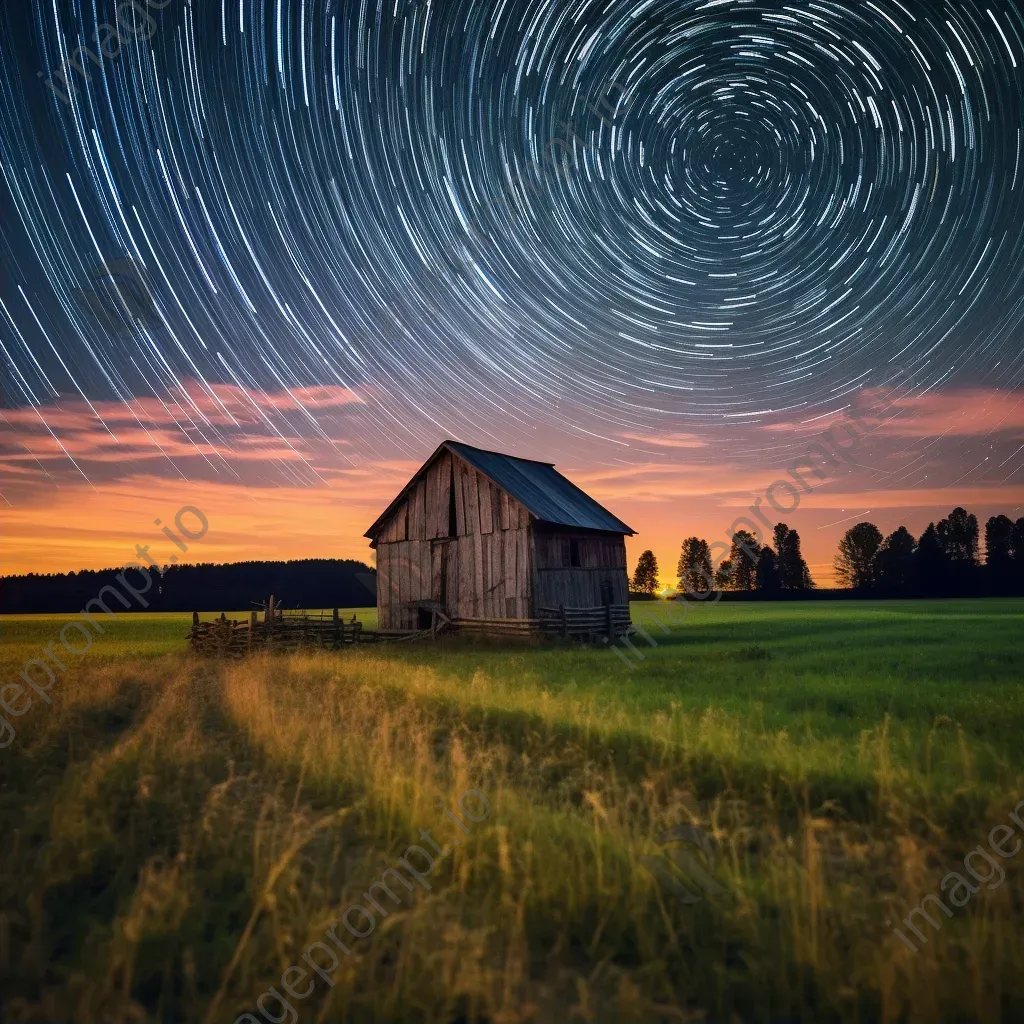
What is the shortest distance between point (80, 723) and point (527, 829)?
895cm

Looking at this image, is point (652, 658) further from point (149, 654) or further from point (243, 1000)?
point (149, 654)

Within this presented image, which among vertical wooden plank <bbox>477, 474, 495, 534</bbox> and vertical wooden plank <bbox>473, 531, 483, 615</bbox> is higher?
vertical wooden plank <bbox>477, 474, 495, 534</bbox>

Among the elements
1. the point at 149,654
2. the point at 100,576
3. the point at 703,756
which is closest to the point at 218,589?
the point at 100,576

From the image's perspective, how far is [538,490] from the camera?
3225cm

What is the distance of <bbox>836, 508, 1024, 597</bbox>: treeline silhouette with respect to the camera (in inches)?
3612

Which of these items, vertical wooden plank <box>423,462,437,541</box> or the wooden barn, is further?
vertical wooden plank <box>423,462,437,541</box>

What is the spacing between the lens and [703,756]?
8.75 m

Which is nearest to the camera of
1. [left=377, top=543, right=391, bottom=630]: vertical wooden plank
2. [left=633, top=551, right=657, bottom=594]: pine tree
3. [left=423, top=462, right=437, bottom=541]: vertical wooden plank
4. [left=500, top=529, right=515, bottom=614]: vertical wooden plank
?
[left=500, top=529, right=515, bottom=614]: vertical wooden plank

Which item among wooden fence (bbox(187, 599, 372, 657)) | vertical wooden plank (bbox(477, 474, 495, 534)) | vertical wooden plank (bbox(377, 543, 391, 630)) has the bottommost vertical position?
wooden fence (bbox(187, 599, 372, 657))

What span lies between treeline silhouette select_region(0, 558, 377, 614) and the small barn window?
197 feet

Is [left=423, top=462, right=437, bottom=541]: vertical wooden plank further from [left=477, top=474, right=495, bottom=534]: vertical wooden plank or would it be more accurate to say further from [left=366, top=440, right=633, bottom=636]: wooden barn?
[left=477, top=474, right=495, bottom=534]: vertical wooden plank

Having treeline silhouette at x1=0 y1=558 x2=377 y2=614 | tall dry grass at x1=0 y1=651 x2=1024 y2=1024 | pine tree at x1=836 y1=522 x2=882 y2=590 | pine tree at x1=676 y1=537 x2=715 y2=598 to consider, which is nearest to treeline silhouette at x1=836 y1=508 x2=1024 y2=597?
pine tree at x1=836 y1=522 x2=882 y2=590

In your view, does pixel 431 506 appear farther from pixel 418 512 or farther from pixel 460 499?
pixel 460 499
